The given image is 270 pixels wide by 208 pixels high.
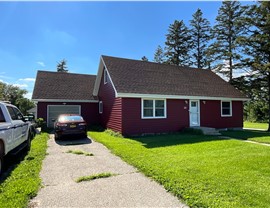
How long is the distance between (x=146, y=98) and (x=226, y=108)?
26.4 feet

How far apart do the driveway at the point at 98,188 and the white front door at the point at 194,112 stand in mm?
9798

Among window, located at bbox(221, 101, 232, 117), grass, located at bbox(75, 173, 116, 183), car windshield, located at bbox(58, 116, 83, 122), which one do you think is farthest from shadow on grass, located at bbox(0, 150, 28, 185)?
window, located at bbox(221, 101, 232, 117)

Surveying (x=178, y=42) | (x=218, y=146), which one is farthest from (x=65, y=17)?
(x=178, y=42)

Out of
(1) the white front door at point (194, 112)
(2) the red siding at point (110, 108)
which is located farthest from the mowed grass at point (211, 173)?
(1) the white front door at point (194, 112)

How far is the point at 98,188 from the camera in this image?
460 cm

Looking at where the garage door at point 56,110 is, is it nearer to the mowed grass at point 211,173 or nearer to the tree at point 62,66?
the mowed grass at point 211,173

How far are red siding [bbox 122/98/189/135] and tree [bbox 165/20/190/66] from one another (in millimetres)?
21200

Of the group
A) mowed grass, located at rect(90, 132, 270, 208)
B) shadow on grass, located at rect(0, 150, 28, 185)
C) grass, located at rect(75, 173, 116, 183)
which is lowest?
shadow on grass, located at rect(0, 150, 28, 185)

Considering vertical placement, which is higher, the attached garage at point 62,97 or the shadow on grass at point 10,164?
the attached garage at point 62,97

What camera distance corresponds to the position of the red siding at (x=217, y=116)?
1578 centimetres

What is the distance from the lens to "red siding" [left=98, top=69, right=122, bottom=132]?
13.4 m

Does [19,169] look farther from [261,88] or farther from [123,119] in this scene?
[261,88]

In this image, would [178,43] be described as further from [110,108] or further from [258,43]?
[110,108]

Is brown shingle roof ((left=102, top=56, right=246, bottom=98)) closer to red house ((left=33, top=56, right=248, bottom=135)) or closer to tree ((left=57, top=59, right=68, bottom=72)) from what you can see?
red house ((left=33, top=56, right=248, bottom=135))
